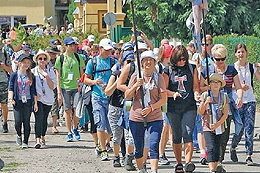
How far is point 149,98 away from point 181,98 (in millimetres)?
831

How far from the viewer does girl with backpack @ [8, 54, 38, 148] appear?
13664mm

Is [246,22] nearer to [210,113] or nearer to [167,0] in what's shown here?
[167,0]

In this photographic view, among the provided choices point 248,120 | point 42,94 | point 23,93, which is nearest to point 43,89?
point 42,94

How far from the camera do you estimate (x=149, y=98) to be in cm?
986

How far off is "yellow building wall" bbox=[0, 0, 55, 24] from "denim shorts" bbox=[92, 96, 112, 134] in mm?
47351

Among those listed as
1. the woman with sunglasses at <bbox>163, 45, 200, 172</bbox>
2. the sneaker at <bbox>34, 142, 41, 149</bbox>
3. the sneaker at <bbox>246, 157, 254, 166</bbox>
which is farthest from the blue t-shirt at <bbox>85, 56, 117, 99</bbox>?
the sneaker at <bbox>246, 157, 254, 166</bbox>

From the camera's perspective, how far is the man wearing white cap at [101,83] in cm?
1213

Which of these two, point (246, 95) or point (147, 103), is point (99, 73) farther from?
point (147, 103)

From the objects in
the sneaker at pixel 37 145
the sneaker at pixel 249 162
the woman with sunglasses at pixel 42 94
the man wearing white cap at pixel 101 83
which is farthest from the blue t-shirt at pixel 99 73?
the sneaker at pixel 249 162

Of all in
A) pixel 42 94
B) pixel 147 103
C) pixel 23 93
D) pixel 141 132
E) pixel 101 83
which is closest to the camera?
pixel 147 103

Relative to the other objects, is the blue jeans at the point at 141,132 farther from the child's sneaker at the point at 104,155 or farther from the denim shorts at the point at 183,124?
the child's sneaker at the point at 104,155

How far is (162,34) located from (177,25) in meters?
1.16

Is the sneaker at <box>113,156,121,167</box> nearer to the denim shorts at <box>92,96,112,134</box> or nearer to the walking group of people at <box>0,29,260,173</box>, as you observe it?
the walking group of people at <box>0,29,260,173</box>

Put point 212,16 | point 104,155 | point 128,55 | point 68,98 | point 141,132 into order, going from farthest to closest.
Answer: point 212,16 < point 68,98 < point 104,155 < point 128,55 < point 141,132
